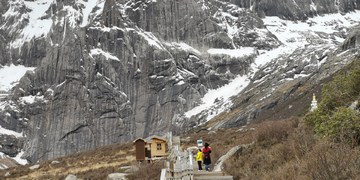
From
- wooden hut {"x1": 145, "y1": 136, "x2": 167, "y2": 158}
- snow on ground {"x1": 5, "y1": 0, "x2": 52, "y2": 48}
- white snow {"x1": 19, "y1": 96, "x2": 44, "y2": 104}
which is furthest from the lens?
snow on ground {"x1": 5, "y1": 0, "x2": 52, "y2": 48}

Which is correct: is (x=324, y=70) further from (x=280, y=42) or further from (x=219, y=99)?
(x=280, y=42)

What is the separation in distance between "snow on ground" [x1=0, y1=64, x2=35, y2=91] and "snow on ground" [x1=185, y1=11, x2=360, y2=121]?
80.5 metres

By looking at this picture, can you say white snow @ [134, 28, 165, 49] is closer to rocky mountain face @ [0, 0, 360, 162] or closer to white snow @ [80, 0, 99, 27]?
rocky mountain face @ [0, 0, 360, 162]

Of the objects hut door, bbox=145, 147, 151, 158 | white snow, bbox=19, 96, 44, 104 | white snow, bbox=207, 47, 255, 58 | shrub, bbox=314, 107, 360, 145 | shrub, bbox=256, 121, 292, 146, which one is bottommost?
hut door, bbox=145, 147, 151, 158

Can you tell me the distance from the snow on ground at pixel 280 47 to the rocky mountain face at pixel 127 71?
1626 millimetres

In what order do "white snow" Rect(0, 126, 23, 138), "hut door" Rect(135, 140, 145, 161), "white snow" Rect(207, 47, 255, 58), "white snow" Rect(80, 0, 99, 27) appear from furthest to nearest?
"white snow" Rect(80, 0, 99, 27) < "white snow" Rect(207, 47, 255, 58) < "white snow" Rect(0, 126, 23, 138) < "hut door" Rect(135, 140, 145, 161)

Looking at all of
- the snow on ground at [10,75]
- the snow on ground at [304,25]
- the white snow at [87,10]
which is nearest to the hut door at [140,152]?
the white snow at [87,10]

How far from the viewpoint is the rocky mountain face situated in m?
98.7

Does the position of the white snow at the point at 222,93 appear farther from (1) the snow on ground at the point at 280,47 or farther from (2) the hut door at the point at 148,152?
(2) the hut door at the point at 148,152

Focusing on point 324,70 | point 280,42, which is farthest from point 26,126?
point 280,42

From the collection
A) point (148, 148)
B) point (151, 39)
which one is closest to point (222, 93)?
point (151, 39)

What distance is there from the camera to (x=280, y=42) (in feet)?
422

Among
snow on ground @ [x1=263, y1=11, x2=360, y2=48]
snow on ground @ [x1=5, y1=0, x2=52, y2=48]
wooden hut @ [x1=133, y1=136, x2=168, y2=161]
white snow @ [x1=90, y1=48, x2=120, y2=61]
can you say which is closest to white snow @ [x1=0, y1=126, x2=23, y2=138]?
white snow @ [x1=90, y1=48, x2=120, y2=61]

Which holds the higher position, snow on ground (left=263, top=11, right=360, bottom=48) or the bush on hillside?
snow on ground (left=263, top=11, right=360, bottom=48)
